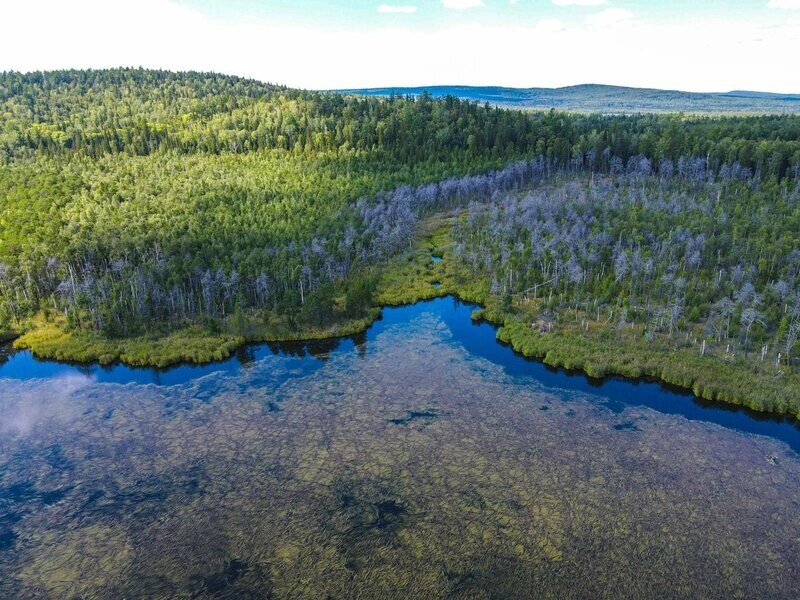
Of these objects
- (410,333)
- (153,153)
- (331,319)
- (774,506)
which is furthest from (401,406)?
(153,153)

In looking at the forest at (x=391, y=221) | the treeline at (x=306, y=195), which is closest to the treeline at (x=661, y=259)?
the forest at (x=391, y=221)

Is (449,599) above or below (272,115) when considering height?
below

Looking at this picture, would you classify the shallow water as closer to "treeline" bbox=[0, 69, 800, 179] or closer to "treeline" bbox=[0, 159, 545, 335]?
"treeline" bbox=[0, 159, 545, 335]

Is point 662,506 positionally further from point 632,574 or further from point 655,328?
point 655,328

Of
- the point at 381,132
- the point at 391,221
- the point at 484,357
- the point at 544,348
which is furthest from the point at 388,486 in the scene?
the point at 381,132

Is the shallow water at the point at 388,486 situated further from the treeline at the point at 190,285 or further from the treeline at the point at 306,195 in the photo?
the treeline at the point at 306,195

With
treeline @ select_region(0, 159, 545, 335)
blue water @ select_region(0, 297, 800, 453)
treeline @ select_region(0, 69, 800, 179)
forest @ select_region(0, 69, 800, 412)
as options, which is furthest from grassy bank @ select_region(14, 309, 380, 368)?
treeline @ select_region(0, 69, 800, 179)
